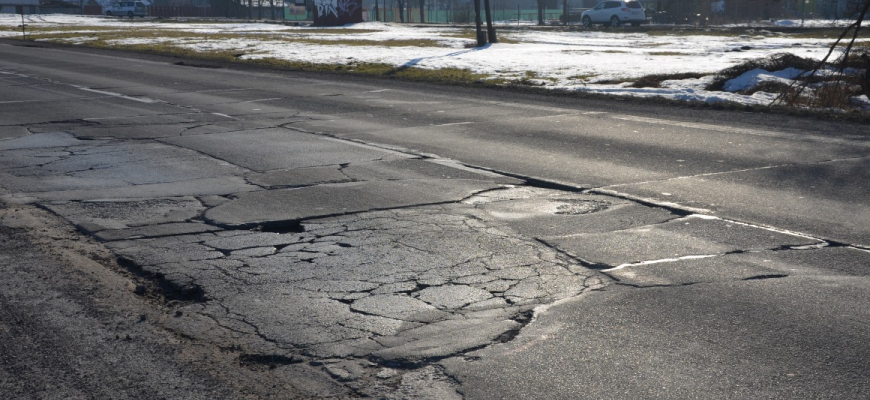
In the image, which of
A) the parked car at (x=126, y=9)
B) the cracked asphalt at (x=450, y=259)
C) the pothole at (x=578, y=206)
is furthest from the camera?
the parked car at (x=126, y=9)

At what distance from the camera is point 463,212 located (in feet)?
26.3

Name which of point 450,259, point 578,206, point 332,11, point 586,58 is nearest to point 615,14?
point 332,11

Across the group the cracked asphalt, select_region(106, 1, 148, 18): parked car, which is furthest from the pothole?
select_region(106, 1, 148, 18): parked car

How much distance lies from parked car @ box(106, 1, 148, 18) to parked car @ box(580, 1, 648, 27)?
195 ft

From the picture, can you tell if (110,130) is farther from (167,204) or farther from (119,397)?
(119,397)

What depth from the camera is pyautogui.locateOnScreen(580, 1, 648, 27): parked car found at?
198ft

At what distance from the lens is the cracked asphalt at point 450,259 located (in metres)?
4.61

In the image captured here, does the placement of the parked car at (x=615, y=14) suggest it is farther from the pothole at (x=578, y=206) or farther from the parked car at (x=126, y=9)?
the parked car at (x=126, y=9)

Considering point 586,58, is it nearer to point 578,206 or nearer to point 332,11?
point 578,206

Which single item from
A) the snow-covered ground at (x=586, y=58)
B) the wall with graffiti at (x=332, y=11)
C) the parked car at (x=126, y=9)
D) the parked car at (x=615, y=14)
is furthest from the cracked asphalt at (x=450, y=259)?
the parked car at (x=126, y=9)

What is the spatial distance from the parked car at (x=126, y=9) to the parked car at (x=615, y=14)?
59.3 meters

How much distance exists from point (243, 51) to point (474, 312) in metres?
31.0

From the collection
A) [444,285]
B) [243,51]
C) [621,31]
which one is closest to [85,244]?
[444,285]

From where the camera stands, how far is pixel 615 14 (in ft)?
199
